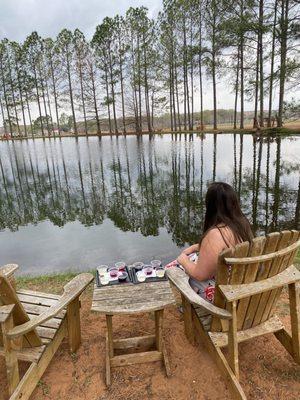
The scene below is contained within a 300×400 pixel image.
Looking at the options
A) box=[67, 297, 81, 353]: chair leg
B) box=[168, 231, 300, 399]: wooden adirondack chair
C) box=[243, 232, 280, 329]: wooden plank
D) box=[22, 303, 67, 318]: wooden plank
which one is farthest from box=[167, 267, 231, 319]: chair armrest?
box=[22, 303, 67, 318]: wooden plank

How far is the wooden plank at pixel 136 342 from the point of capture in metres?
2.58

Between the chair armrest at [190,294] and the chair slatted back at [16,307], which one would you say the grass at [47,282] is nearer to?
the chair slatted back at [16,307]

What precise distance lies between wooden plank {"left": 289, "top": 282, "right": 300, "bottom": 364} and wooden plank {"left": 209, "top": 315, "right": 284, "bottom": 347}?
11 cm

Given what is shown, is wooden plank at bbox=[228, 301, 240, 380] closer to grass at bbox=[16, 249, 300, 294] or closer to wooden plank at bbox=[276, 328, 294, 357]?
wooden plank at bbox=[276, 328, 294, 357]

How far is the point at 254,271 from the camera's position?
6.02ft

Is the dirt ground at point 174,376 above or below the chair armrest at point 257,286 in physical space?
below

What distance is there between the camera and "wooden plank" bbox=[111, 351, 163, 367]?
2359mm

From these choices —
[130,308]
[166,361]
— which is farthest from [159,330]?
[130,308]

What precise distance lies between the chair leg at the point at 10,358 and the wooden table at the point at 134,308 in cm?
57

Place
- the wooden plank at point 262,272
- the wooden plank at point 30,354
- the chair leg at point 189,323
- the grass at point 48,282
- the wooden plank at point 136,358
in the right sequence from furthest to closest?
the grass at point 48,282 < the chair leg at point 189,323 < the wooden plank at point 136,358 < the wooden plank at point 30,354 < the wooden plank at point 262,272

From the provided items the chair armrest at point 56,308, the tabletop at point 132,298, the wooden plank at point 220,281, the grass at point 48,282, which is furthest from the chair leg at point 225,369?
the grass at point 48,282

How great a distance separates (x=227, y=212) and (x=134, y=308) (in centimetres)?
99

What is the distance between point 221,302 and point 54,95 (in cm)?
4598

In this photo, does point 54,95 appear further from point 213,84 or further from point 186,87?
point 213,84
